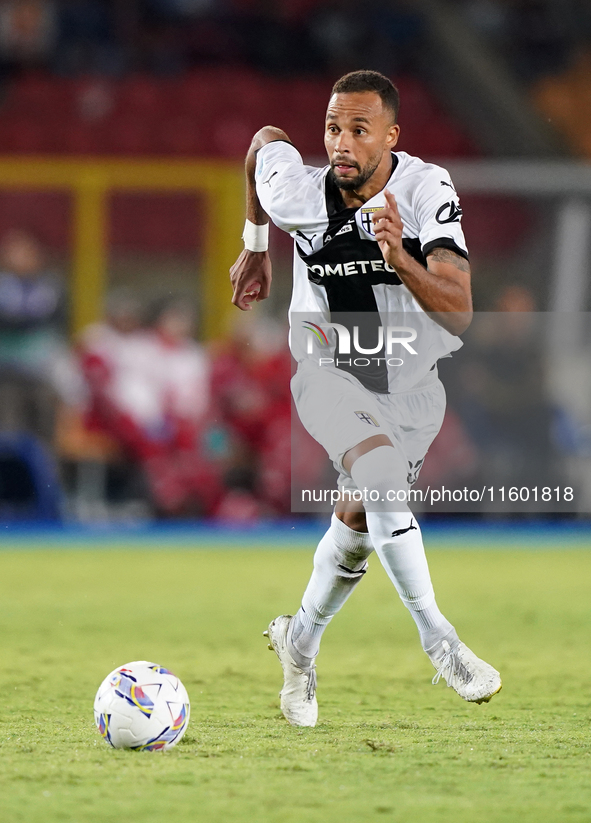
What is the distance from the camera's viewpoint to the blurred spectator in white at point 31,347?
454 inches

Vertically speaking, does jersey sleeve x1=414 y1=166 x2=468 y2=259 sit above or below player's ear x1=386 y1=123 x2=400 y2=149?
below

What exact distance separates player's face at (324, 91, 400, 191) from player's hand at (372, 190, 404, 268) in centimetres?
40

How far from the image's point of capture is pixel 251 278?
5.07 m

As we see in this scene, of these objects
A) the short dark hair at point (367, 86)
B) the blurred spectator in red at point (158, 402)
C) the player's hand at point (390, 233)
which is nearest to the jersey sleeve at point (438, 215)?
the player's hand at point (390, 233)

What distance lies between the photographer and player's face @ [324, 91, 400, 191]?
4.54 metres

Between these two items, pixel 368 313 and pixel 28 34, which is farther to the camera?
pixel 28 34

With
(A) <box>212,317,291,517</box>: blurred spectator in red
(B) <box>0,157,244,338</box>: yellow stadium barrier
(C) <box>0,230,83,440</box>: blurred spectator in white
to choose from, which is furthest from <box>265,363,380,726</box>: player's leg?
(B) <box>0,157,244,338</box>: yellow stadium barrier

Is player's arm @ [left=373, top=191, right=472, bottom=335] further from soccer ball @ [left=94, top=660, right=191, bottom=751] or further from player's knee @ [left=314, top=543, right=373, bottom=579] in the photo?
soccer ball @ [left=94, top=660, right=191, bottom=751]

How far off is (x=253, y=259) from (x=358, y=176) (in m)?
0.66

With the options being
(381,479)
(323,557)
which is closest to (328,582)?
(323,557)

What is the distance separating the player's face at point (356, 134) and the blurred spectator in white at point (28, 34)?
1398 cm

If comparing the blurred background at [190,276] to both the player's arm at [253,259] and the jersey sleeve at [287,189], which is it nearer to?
the player's arm at [253,259]

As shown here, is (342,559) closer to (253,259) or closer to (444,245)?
(444,245)

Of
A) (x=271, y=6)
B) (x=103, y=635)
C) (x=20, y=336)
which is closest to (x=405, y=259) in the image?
(x=103, y=635)
